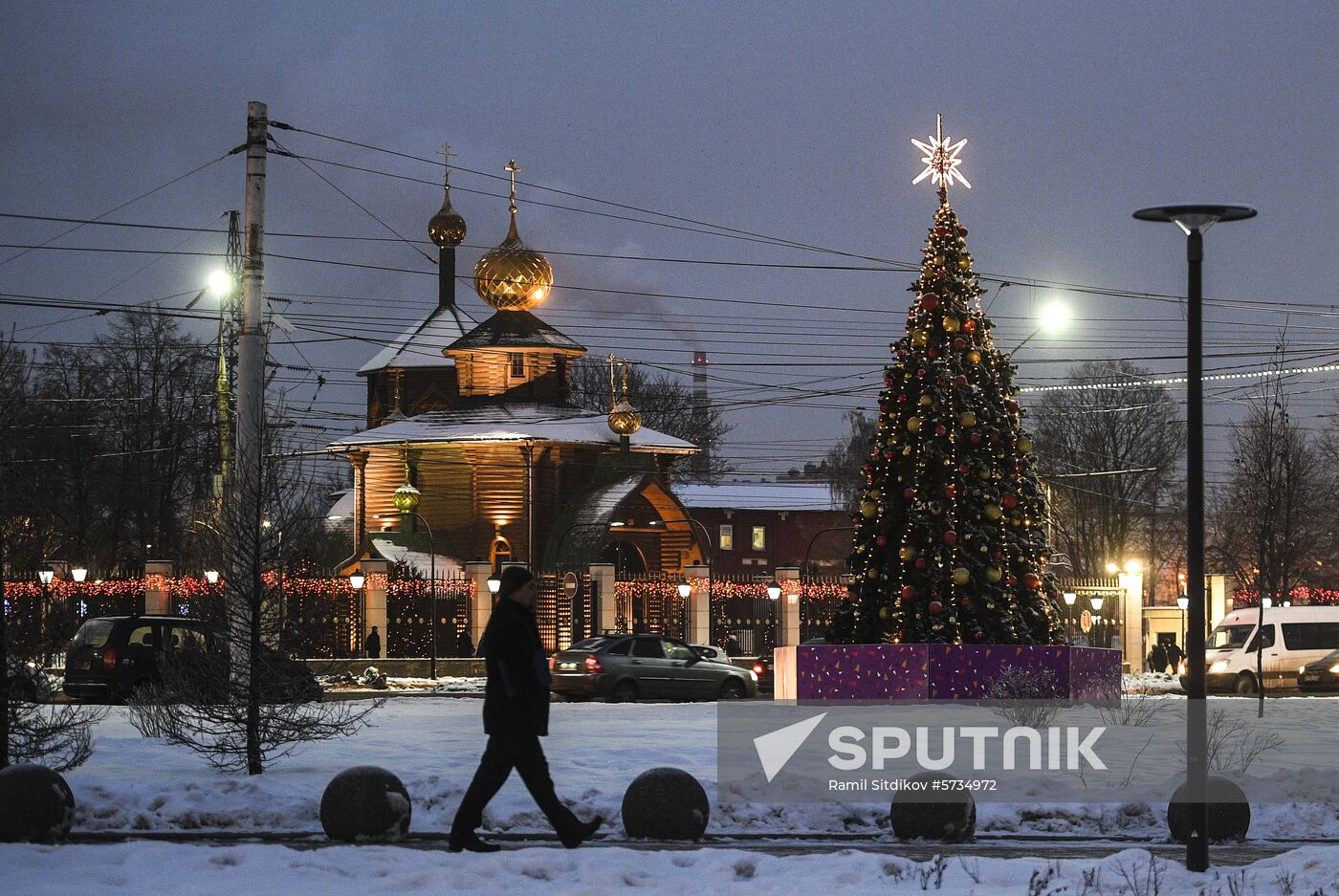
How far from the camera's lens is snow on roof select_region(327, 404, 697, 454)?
59.1 metres

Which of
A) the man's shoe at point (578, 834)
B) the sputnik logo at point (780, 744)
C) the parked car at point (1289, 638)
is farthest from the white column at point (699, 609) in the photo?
the man's shoe at point (578, 834)

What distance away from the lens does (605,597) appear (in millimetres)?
49688

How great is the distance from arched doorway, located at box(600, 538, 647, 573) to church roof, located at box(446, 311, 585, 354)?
22.1 feet

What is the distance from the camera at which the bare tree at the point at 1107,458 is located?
72688 mm

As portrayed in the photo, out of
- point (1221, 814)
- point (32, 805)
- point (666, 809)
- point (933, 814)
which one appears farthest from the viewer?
point (1221, 814)

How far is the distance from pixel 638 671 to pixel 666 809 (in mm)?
21375

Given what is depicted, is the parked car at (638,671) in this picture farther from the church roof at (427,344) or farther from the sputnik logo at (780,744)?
the church roof at (427,344)

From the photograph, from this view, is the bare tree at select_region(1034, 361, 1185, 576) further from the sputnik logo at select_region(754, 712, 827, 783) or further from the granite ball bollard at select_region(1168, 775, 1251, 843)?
the granite ball bollard at select_region(1168, 775, 1251, 843)

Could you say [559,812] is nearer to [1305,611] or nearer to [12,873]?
[12,873]

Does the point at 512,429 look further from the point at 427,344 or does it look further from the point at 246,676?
the point at 246,676

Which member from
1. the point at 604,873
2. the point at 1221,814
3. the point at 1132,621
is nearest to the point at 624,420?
the point at 1132,621

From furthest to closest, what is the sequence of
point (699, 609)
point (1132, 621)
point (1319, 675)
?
point (1132, 621)
point (699, 609)
point (1319, 675)

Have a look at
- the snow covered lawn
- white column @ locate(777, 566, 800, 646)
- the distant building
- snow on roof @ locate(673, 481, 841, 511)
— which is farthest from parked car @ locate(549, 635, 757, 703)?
the distant building

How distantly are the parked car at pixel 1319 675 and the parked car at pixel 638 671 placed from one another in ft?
50.6
